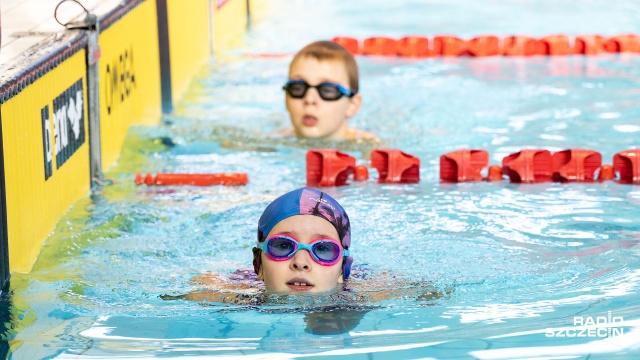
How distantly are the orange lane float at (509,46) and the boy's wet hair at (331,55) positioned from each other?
10.0 feet

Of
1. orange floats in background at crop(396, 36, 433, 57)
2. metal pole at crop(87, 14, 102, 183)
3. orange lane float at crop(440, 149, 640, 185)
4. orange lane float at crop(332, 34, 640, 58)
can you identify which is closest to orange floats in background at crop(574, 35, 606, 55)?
orange lane float at crop(332, 34, 640, 58)

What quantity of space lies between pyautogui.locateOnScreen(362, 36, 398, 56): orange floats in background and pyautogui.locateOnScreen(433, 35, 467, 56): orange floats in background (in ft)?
1.17

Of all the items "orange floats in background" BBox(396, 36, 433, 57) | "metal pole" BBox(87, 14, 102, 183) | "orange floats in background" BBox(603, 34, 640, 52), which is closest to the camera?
"metal pole" BBox(87, 14, 102, 183)

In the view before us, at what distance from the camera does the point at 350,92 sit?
6039 millimetres

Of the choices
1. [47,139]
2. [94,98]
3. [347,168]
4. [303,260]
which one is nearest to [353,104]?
[347,168]

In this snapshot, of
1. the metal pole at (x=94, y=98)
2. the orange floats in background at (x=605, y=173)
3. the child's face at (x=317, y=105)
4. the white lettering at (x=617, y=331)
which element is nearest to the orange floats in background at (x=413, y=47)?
the child's face at (x=317, y=105)

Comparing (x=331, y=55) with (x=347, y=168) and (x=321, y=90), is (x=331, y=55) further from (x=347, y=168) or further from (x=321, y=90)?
(x=347, y=168)

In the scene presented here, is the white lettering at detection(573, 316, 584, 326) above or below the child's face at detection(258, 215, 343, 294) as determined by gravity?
below

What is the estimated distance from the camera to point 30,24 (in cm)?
489

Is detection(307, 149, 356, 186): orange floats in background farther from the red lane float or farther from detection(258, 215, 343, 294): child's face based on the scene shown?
detection(258, 215, 343, 294): child's face

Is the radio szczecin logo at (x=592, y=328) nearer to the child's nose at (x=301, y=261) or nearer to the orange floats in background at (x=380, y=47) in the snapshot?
the child's nose at (x=301, y=261)

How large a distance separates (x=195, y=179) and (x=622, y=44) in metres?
5.01

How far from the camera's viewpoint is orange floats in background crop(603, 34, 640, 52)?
8844 mm

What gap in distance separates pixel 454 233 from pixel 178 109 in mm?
Result: 3294
